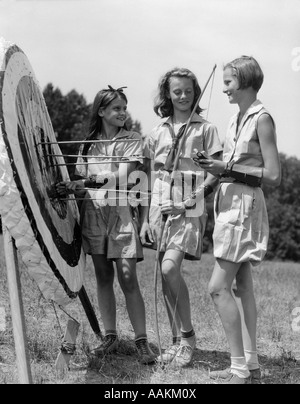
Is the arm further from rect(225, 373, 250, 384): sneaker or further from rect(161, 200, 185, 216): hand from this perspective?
rect(225, 373, 250, 384): sneaker

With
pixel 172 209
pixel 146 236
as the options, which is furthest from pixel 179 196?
pixel 146 236

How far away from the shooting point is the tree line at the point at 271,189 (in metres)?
41.6

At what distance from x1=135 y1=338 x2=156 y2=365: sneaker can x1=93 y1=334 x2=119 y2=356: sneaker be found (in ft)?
0.62

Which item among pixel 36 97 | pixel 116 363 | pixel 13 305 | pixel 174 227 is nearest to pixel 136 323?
pixel 116 363

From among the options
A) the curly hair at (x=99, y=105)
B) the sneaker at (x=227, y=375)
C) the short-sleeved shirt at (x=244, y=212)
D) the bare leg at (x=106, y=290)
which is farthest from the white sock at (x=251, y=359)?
the curly hair at (x=99, y=105)

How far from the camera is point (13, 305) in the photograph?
3387mm

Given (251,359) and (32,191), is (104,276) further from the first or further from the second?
(32,191)

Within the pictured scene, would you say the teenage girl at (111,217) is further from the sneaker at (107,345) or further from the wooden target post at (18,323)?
the wooden target post at (18,323)

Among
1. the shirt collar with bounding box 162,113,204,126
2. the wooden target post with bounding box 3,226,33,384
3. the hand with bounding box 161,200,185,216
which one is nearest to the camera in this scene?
the wooden target post with bounding box 3,226,33,384

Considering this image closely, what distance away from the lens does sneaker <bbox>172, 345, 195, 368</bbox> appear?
4246 mm

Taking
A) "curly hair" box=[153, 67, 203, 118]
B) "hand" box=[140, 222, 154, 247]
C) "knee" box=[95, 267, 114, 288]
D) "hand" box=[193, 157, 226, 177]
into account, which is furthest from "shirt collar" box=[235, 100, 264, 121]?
"knee" box=[95, 267, 114, 288]

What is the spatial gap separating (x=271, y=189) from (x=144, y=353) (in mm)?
50658
